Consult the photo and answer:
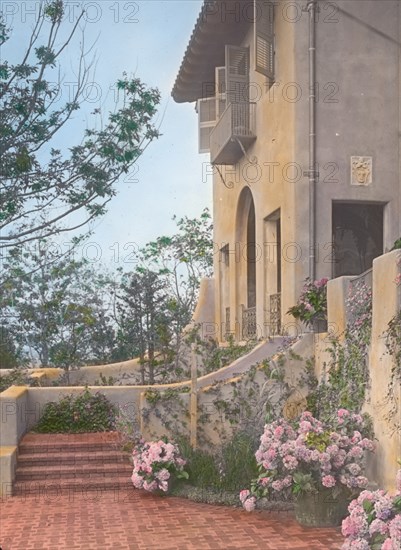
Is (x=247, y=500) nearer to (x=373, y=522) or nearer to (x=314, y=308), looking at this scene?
(x=373, y=522)

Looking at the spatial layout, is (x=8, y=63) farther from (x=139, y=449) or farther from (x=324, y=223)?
(x=324, y=223)

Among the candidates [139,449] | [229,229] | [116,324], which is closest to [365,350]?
[139,449]

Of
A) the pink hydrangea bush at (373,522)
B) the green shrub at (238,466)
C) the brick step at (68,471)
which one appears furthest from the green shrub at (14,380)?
the pink hydrangea bush at (373,522)

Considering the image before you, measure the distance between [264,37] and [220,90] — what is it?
3796 millimetres

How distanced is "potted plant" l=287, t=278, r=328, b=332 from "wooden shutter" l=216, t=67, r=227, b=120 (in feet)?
20.6

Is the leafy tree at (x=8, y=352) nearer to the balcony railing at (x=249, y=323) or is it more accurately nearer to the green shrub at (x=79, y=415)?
the balcony railing at (x=249, y=323)

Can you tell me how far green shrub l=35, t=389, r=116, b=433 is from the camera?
1167cm

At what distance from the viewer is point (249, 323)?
15.5 m

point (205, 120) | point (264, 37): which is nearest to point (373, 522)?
point (264, 37)

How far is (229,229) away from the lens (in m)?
17.2

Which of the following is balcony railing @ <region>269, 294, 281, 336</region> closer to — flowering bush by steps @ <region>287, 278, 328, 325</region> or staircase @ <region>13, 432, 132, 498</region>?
Result: flowering bush by steps @ <region>287, 278, 328, 325</region>

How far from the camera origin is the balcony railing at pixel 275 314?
13211mm

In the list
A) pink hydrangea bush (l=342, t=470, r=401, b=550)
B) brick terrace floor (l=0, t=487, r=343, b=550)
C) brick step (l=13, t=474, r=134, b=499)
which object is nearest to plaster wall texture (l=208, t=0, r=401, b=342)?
brick step (l=13, t=474, r=134, b=499)

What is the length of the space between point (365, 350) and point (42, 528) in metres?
4.51
